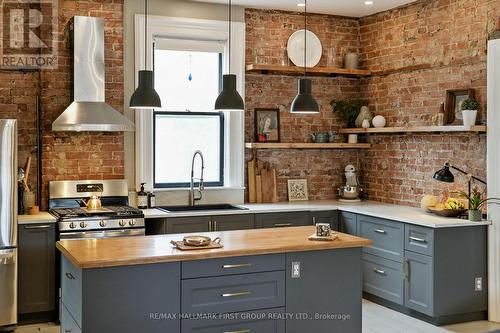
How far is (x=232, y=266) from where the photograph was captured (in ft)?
13.1

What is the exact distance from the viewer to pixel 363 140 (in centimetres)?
756

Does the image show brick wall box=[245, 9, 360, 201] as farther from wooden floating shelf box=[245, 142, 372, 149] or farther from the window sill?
the window sill

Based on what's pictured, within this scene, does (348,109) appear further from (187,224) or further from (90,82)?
(90,82)

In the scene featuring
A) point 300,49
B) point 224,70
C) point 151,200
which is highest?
point 300,49

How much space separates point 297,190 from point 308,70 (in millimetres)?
1391

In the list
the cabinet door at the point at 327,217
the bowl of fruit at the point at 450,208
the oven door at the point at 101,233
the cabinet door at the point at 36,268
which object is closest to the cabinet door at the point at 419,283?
the bowl of fruit at the point at 450,208

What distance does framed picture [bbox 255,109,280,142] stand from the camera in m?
7.08

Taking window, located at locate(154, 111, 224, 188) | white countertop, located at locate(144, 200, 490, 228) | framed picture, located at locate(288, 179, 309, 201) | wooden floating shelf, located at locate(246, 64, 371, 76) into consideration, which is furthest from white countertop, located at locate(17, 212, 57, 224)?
framed picture, located at locate(288, 179, 309, 201)

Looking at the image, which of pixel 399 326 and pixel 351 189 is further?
pixel 351 189

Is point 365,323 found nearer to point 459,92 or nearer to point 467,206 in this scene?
point 467,206

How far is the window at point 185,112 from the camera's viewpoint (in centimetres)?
664

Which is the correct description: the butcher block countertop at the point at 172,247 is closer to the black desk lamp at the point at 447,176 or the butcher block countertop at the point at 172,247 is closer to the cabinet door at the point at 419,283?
the cabinet door at the point at 419,283

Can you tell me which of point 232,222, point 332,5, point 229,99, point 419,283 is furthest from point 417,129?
point 229,99

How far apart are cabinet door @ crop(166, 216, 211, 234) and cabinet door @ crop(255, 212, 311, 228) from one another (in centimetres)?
57
